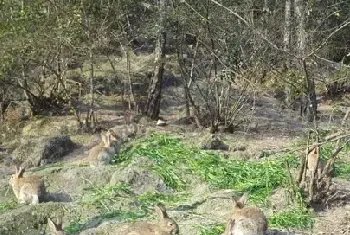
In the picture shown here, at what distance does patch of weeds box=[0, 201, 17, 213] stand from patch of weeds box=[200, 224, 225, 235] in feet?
11.1

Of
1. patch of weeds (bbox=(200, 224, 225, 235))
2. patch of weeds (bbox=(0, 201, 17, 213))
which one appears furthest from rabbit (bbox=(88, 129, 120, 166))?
patch of weeds (bbox=(200, 224, 225, 235))

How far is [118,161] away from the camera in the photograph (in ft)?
41.8

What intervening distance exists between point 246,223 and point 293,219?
143 cm

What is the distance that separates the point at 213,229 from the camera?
28.1 feet


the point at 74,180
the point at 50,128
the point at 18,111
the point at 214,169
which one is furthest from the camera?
the point at 18,111

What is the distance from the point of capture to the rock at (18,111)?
18469 mm

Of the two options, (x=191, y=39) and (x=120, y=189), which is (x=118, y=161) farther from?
(x=191, y=39)

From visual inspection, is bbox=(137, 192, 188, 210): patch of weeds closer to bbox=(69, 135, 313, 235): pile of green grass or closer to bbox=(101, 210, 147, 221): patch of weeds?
bbox=(69, 135, 313, 235): pile of green grass

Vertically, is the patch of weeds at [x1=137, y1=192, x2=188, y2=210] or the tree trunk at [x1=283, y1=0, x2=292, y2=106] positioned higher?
the tree trunk at [x1=283, y1=0, x2=292, y2=106]

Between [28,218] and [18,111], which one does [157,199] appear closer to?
[28,218]

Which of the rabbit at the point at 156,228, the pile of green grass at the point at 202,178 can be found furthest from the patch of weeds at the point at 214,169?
the rabbit at the point at 156,228

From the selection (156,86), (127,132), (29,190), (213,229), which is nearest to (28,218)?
(29,190)

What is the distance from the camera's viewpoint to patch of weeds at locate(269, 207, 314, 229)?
877 cm

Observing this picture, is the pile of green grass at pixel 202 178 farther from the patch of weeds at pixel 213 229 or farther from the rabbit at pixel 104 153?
the rabbit at pixel 104 153
